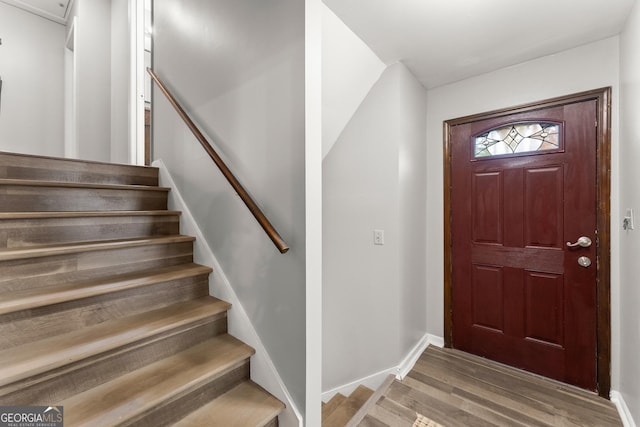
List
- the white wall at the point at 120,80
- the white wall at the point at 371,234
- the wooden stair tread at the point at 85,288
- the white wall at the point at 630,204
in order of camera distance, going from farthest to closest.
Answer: the white wall at the point at 120,80 → the white wall at the point at 371,234 → the white wall at the point at 630,204 → the wooden stair tread at the point at 85,288

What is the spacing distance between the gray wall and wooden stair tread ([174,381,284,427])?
13 centimetres

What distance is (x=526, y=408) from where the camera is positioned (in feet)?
5.64

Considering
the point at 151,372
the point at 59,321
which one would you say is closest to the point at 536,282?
the point at 151,372

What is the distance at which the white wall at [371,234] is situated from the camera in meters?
2.11

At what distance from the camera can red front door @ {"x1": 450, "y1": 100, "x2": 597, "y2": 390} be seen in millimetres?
1898

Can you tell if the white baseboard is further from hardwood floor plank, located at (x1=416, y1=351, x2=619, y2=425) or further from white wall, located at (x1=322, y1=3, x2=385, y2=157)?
white wall, located at (x1=322, y1=3, x2=385, y2=157)

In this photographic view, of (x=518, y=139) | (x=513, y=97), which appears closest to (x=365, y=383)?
(x=518, y=139)

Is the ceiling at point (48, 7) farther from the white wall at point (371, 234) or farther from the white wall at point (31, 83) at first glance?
the white wall at point (371, 234)

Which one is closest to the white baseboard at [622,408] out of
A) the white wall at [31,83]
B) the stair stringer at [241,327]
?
the stair stringer at [241,327]

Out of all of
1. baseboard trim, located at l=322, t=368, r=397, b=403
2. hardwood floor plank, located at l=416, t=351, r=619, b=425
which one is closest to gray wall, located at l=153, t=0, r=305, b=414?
baseboard trim, located at l=322, t=368, r=397, b=403

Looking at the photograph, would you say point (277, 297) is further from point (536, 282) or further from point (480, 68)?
point (480, 68)

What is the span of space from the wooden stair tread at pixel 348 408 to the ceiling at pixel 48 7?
509 centimetres

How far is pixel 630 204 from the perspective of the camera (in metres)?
1.57

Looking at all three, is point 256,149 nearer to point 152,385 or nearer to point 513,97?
point 152,385
